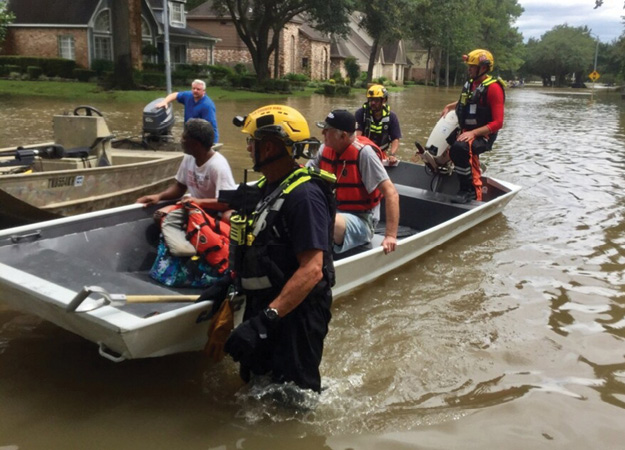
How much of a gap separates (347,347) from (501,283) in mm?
2349

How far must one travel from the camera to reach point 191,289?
4.82 meters

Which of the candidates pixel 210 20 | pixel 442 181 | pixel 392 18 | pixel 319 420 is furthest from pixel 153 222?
pixel 210 20

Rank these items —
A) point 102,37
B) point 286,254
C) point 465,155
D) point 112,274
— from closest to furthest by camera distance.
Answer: point 286,254 < point 112,274 < point 465,155 < point 102,37

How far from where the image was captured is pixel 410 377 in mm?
4453

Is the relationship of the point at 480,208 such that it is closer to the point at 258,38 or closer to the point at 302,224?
the point at 302,224

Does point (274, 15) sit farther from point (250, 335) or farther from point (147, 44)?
point (250, 335)

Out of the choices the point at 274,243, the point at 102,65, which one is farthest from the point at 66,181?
the point at 102,65

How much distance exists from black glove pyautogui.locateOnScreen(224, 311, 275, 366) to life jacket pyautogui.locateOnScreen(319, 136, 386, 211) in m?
2.24

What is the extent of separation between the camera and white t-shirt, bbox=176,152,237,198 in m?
5.27

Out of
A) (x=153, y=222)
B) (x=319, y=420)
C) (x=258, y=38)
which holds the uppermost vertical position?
(x=258, y=38)

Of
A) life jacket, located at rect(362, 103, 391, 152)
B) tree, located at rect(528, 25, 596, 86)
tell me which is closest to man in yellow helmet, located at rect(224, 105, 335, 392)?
life jacket, located at rect(362, 103, 391, 152)

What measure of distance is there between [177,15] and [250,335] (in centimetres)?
4455

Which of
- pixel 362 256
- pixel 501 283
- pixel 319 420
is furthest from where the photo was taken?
pixel 501 283

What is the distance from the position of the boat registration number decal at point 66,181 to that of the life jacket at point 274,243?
4.21 meters
